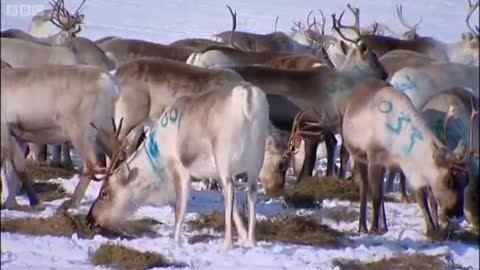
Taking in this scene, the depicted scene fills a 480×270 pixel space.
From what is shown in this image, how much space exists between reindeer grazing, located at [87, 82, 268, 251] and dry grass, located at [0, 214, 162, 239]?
0.09m

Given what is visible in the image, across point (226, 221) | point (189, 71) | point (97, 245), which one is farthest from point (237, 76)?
point (97, 245)

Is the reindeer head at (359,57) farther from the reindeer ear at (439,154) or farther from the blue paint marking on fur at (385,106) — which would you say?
the reindeer ear at (439,154)

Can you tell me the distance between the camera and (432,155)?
3.83 meters

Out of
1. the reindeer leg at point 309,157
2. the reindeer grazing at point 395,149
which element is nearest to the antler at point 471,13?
the reindeer grazing at point 395,149

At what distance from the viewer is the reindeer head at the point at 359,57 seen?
4.75 metres

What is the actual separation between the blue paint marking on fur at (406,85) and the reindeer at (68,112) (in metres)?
1.09

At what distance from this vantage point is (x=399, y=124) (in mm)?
4070

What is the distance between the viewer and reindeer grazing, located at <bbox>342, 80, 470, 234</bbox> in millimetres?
3771

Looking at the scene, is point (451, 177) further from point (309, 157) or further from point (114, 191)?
point (309, 157)

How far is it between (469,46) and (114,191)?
4.50ft

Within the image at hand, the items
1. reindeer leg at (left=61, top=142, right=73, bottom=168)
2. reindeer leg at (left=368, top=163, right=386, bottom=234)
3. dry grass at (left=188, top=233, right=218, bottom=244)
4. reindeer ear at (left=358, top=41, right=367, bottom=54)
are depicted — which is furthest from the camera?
reindeer ear at (left=358, top=41, right=367, bottom=54)

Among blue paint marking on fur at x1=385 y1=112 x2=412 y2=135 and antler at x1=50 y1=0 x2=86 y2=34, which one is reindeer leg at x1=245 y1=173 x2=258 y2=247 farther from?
antler at x1=50 y1=0 x2=86 y2=34

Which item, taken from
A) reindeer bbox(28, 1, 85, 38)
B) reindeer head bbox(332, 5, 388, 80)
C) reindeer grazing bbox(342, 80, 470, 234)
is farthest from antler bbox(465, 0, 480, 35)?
reindeer bbox(28, 1, 85, 38)

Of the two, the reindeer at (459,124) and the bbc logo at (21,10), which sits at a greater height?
the bbc logo at (21,10)
